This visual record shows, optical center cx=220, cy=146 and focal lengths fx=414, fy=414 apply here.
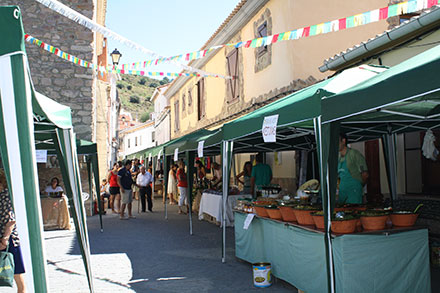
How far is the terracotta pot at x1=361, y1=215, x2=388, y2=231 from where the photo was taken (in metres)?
4.20

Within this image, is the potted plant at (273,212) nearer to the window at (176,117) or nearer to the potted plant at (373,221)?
the potted plant at (373,221)

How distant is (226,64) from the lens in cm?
1545

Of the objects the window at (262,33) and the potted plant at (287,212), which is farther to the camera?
the window at (262,33)

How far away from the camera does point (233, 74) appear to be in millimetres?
14633

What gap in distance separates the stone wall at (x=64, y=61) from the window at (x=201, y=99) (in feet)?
21.4

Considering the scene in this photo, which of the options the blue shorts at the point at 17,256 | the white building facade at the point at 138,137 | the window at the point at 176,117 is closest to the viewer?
the blue shorts at the point at 17,256

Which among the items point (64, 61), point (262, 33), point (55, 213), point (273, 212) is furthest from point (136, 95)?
point (273, 212)

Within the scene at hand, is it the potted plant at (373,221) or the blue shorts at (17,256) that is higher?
the potted plant at (373,221)

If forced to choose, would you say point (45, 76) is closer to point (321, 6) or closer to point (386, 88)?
point (321, 6)

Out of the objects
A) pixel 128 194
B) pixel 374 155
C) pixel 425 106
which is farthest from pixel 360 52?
pixel 128 194

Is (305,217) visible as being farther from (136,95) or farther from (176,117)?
(136,95)

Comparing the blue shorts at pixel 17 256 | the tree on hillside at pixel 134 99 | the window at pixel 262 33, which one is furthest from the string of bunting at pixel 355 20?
the tree on hillside at pixel 134 99

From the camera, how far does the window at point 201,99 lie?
18.9 m

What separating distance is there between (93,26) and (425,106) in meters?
4.69
